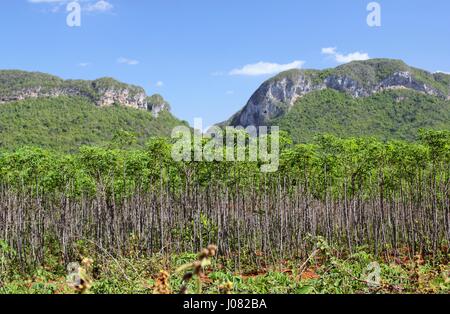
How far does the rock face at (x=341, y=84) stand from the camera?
429 ft

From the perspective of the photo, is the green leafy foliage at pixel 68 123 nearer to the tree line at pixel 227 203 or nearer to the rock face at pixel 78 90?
the rock face at pixel 78 90

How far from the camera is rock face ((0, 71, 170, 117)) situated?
120 meters

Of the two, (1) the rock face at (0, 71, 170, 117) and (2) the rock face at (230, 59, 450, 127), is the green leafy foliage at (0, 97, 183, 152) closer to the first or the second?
(1) the rock face at (0, 71, 170, 117)

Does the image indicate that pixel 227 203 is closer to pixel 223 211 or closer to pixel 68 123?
pixel 223 211

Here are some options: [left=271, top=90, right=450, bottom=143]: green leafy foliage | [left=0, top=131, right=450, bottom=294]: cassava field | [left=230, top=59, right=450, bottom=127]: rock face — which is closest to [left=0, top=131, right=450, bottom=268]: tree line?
[left=0, top=131, right=450, bottom=294]: cassava field

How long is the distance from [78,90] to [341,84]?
7710 cm

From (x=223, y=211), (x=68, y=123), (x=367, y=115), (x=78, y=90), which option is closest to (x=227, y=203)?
(x=223, y=211)

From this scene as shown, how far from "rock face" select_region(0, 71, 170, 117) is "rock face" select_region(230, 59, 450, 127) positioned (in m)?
35.0

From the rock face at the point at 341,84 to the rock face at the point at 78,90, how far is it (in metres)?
35.0

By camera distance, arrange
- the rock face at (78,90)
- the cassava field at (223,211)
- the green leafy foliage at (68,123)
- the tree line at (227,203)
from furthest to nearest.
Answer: the rock face at (78,90), the green leafy foliage at (68,123), the tree line at (227,203), the cassava field at (223,211)

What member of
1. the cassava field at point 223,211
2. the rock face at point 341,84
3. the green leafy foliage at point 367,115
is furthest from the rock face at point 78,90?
the cassava field at point 223,211
